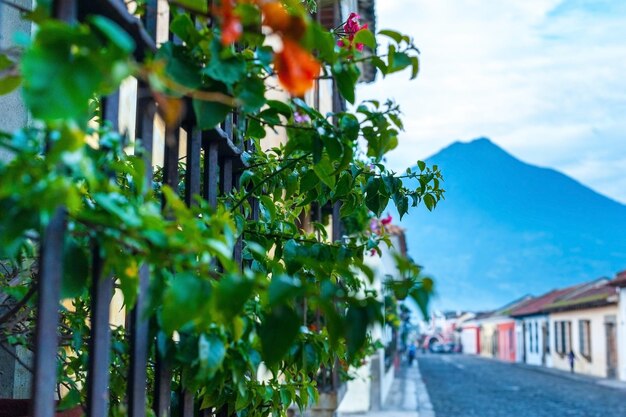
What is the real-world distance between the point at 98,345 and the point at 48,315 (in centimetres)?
20

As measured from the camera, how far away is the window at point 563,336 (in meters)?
36.3

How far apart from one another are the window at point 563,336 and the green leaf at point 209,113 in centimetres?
3702

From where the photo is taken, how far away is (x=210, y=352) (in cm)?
123

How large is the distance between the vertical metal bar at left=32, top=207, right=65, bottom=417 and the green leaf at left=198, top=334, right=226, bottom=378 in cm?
25

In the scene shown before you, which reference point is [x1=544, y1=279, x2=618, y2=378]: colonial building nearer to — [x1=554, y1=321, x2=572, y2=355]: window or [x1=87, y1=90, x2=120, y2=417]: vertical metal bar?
[x1=554, y1=321, x2=572, y2=355]: window

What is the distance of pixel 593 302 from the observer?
3008 centimetres

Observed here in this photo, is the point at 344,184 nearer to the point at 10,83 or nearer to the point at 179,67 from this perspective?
the point at 179,67

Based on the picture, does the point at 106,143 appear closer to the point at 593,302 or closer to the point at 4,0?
the point at 4,0

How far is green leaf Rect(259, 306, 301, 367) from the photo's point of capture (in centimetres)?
109

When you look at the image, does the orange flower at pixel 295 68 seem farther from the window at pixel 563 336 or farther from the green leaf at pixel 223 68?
the window at pixel 563 336

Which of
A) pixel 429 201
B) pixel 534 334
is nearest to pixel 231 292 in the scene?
pixel 429 201

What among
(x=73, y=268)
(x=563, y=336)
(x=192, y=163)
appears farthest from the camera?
(x=563, y=336)

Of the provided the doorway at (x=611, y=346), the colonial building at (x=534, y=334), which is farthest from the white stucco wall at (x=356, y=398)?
the colonial building at (x=534, y=334)

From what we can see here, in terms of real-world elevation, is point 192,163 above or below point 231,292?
above
